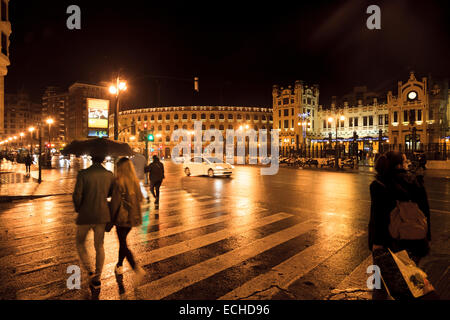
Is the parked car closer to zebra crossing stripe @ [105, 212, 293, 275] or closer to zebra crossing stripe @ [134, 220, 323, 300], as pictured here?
zebra crossing stripe @ [105, 212, 293, 275]

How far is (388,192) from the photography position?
3.29 meters

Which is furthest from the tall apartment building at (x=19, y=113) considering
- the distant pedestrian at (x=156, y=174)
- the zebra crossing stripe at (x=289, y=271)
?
the zebra crossing stripe at (x=289, y=271)

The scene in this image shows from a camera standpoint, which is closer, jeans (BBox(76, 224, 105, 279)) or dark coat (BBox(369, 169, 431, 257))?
dark coat (BBox(369, 169, 431, 257))

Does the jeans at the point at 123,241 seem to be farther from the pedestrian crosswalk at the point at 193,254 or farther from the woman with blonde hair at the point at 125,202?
the pedestrian crosswalk at the point at 193,254

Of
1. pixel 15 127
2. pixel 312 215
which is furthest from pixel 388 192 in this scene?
pixel 15 127

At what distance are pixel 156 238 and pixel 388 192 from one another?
5003 mm

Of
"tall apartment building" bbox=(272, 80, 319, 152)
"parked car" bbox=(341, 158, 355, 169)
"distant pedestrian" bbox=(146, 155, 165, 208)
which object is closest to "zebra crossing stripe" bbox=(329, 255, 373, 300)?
"distant pedestrian" bbox=(146, 155, 165, 208)

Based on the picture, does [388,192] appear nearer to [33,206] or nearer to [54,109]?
[33,206]

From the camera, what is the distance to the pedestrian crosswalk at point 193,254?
4.28 meters

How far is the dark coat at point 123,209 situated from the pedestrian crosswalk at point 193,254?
0.88 meters

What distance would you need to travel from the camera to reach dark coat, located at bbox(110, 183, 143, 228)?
14.9 feet

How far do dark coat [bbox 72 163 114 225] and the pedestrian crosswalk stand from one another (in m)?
0.99

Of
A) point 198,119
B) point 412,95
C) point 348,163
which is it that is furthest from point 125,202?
point 198,119
